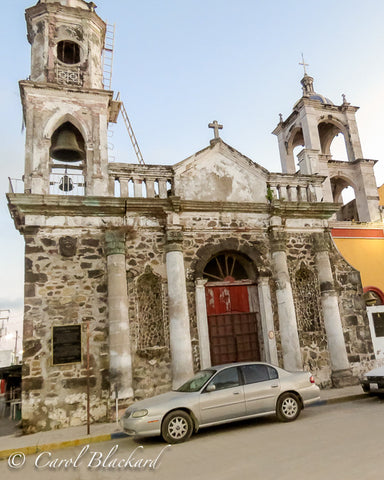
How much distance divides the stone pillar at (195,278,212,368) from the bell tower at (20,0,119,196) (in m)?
3.98

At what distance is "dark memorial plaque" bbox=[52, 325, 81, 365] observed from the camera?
9.81 m

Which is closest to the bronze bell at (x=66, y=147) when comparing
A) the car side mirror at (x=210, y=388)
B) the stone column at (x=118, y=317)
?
the stone column at (x=118, y=317)

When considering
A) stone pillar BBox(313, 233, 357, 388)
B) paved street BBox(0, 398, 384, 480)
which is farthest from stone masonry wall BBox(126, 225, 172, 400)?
stone pillar BBox(313, 233, 357, 388)

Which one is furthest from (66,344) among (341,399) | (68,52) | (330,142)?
(330,142)

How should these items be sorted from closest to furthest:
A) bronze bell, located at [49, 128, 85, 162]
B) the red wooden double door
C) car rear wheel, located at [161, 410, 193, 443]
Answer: car rear wheel, located at [161, 410, 193, 443]
the red wooden double door
bronze bell, located at [49, 128, 85, 162]

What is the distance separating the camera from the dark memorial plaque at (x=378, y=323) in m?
13.6

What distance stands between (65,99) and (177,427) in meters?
9.64

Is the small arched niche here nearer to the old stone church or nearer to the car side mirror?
the old stone church

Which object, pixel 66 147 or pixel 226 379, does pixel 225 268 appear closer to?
pixel 226 379

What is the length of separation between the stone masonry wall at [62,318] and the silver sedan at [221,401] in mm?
2725

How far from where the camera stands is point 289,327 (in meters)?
11.8

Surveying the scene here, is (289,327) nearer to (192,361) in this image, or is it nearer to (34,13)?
(192,361)

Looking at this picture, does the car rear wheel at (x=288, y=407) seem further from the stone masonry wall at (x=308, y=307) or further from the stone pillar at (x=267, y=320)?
the stone masonry wall at (x=308, y=307)

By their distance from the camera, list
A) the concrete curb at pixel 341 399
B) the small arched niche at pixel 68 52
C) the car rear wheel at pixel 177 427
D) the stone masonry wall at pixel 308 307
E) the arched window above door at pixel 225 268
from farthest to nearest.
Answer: the small arched niche at pixel 68 52
the arched window above door at pixel 225 268
the stone masonry wall at pixel 308 307
the concrete curb at pixel 341 399
the car rear wheel at pixel 177 427
